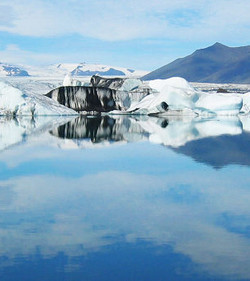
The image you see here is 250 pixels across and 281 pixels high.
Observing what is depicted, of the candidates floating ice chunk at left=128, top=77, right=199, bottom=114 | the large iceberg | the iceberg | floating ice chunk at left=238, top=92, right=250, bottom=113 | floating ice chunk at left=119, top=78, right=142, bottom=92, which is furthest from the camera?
floating ice chunk at left=238, top=92, right=250, bottom=113

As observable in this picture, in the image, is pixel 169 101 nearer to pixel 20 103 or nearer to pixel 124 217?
pixel 20 103

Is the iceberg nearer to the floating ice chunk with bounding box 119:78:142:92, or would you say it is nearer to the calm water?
the floating ice chunk with bounding box 119:78:142:92

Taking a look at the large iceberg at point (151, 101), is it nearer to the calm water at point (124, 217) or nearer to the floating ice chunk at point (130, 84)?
the floating ice chunk at point (130, 84)

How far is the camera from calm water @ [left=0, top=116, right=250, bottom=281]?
3248mm

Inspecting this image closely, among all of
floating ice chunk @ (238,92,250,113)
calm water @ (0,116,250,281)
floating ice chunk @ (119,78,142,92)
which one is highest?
floating ice chunk @ (119,78,142,92)

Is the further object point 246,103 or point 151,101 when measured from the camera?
point 246,103

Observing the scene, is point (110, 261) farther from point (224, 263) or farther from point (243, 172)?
point (243, 172)

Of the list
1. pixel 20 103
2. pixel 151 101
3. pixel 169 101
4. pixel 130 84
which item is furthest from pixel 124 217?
pixel 130 84

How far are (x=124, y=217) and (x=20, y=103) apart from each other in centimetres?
2091

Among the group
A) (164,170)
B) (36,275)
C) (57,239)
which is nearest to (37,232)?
(57,239)

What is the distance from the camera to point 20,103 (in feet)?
80.5

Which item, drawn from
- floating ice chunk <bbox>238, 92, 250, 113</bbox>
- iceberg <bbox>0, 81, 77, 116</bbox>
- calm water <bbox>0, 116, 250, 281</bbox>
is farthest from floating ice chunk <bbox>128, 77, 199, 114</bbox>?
calm water <bbox>0, 116, 250, 281</bbox>

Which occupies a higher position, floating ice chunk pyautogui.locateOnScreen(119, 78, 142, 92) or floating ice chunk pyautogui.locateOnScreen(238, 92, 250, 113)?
floating ice chunk pyautogui.locateOnScreen(119, 78, 142, 92)

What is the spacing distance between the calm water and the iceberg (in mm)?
15664
